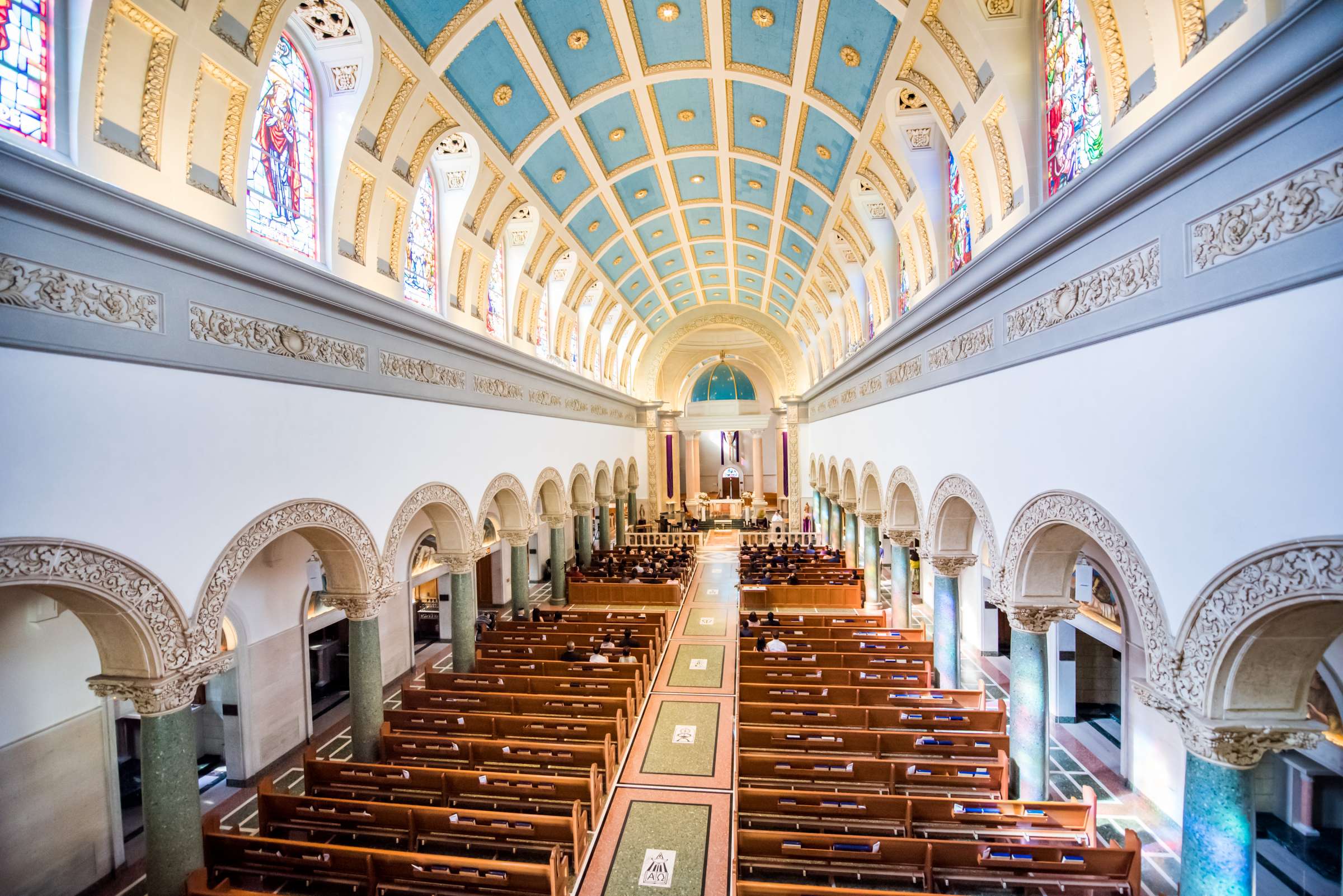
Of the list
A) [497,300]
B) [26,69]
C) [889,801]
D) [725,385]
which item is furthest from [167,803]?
[725,385]

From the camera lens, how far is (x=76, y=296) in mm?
5242

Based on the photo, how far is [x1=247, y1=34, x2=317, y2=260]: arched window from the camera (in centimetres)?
754

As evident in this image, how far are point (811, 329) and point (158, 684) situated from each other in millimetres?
23359

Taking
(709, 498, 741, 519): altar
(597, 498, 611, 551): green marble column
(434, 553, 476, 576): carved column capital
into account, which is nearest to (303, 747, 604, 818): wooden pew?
(434, 553, 476, 576): carved column capital

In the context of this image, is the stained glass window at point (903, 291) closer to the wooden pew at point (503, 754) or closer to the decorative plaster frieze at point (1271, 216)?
the decorative plaster frieze at point (1271, 216)

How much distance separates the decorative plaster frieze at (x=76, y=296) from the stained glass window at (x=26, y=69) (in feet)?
3.71

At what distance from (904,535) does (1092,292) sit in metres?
7.62

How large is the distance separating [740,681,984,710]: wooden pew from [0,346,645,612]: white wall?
21.3ft

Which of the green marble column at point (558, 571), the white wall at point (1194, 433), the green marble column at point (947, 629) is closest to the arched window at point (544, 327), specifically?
the green marble column at point (558, 571)

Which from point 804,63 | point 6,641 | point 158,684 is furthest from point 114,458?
point 804,63

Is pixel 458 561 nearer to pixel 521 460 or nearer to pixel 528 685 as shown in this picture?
pixel 528 685

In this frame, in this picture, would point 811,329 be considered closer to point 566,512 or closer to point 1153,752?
point 566,512

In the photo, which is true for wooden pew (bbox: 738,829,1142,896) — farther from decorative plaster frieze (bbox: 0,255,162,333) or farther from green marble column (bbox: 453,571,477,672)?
decorative plaster frieze (bbox: 0,255,162,333)

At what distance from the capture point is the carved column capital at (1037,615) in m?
7.34
